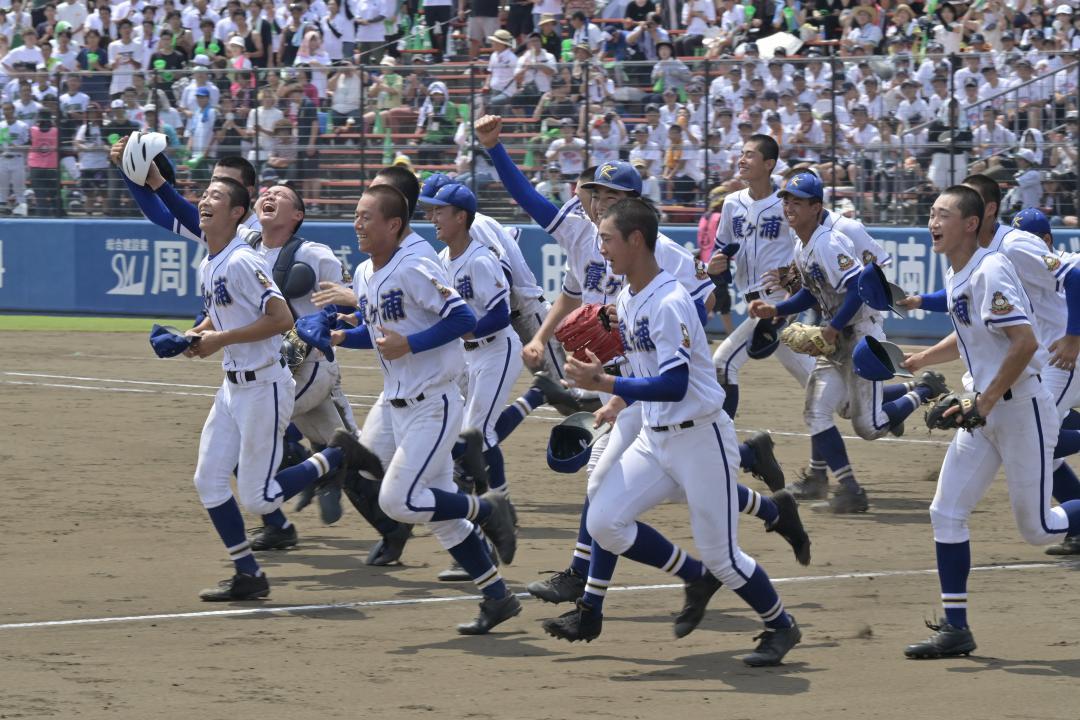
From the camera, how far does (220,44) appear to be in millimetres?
27516

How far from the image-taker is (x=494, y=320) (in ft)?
30.3

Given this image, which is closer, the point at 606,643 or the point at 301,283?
the point at 606,643

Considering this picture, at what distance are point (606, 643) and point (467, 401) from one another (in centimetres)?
297

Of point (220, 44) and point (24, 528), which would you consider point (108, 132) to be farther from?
point (24, 528)

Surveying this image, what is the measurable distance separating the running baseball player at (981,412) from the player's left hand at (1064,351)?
2027 mm

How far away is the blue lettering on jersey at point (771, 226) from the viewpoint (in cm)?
1133

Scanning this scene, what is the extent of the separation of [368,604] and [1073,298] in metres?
4.22

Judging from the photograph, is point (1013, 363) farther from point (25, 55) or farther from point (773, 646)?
point (25, 55)

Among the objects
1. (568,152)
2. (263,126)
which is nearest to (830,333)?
(568,152)

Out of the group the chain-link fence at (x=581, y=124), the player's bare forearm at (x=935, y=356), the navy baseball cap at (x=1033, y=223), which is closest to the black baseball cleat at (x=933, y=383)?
the navy baseball cap at (x=1033, y=223)

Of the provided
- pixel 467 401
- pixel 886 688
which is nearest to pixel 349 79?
pixel 467 401

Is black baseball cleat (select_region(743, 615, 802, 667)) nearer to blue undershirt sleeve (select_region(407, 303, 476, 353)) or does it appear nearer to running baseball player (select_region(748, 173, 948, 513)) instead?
blue undershirt sleeve (select_region(407, 303, 476, 353))

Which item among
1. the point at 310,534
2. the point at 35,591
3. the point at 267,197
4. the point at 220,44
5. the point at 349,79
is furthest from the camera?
the point at 220,44

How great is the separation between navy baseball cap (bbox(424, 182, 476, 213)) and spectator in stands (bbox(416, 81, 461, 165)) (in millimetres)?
13923
